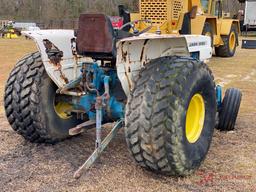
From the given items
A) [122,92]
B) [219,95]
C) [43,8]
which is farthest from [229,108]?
[43,8]

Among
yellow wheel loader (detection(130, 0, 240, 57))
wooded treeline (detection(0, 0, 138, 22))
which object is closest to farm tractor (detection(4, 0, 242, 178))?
yellow wheel loader (detection(130, 0, 240, 57))

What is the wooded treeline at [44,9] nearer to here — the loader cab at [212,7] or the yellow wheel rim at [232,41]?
the yellow wheel rim at [232,41]

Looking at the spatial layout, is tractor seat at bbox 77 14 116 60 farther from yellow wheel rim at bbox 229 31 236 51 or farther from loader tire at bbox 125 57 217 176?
yellow wheel rim at bbox 229 31 236 51

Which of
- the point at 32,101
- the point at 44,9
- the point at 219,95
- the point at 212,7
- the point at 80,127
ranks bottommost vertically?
the point at 80,127

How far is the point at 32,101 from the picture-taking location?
14.9ft

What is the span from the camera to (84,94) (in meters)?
4.43

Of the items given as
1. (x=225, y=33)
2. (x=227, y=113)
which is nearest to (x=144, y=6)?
(x=225, y=33)

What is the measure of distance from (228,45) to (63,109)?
1135 cm

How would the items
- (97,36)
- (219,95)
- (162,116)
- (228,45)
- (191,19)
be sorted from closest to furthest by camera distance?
1. (162,116)
2. (97,36)
3. (219,95)
4. (191,19)
5. (228,45)

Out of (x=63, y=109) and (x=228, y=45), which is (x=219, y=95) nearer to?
(x=63, y=109)

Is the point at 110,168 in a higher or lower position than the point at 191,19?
lower

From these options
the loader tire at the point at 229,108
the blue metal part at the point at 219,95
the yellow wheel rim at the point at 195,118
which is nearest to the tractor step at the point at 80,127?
the yellow wheel rim at the point at 195,118

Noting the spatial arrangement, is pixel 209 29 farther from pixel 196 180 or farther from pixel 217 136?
pixel 196 180

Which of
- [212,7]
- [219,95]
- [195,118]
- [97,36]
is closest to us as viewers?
[97,36]
